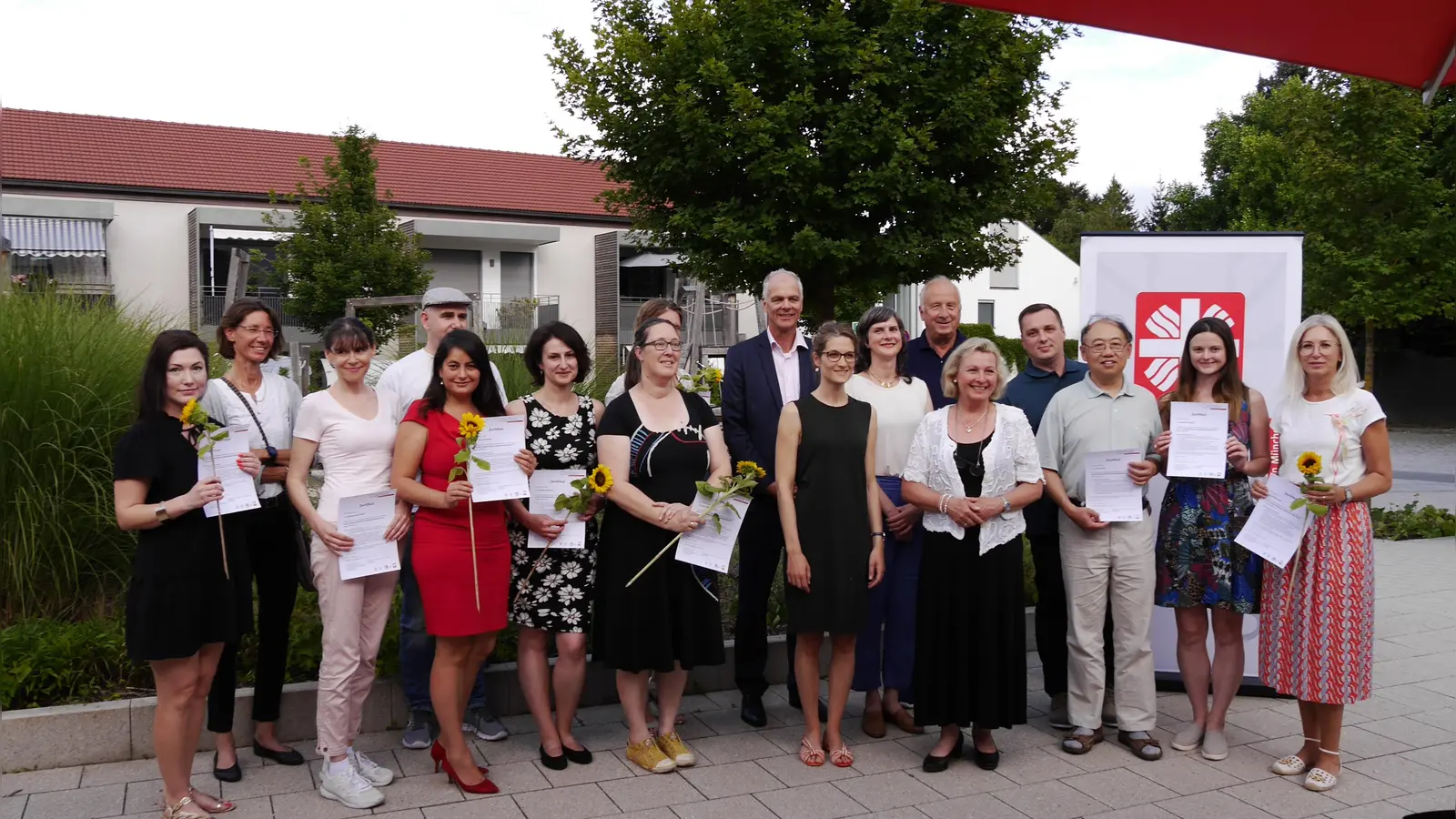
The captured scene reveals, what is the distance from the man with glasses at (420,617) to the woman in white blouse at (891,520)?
174 centimetres

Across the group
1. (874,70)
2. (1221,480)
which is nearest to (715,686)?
(1221,480)

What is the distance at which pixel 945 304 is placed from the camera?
5473 mm

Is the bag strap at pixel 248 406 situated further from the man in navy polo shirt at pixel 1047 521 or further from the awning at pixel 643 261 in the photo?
the awning at pixel 643 261

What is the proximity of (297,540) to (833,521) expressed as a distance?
230cm

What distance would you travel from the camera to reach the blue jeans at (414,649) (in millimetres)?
4906

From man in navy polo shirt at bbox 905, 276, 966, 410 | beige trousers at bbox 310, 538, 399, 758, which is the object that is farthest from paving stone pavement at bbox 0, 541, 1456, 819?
man in navy polo shirt at bbox 905, 276, 966, 410

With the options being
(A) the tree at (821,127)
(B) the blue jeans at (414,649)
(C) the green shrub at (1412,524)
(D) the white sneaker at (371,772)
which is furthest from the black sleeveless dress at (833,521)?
(A) the tree at (821,127)

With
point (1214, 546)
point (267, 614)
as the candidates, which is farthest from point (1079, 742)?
point (267, 614)

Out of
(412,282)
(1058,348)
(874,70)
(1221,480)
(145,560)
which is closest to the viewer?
(145,560)

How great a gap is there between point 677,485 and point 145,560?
204cm

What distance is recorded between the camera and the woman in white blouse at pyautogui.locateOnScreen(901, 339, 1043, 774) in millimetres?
4738

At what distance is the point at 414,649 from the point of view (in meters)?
4.96

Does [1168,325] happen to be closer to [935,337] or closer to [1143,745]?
[935,337]

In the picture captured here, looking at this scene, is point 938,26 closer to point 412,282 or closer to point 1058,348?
point 1058,348
